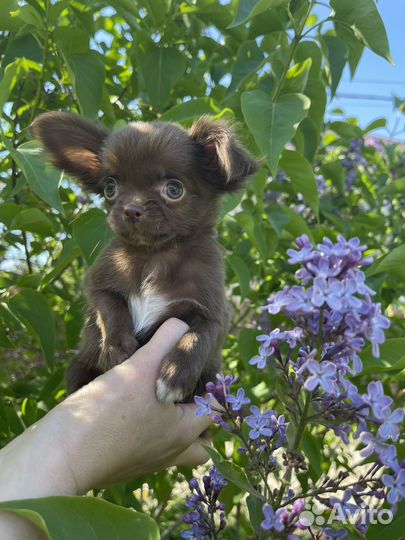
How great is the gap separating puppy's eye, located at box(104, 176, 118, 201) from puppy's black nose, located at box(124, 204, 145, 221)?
8.1 inches

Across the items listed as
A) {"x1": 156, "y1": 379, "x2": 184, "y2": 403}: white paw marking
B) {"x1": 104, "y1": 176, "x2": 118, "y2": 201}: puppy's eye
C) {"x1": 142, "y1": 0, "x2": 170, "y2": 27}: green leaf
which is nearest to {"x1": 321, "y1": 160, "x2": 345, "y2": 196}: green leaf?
{"x1": 142, "y1": 0, "x2": 170, "y2": 27}: green leaf

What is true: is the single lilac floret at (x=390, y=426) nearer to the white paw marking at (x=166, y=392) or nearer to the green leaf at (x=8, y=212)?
the white paw marking at (x=166, y=392)

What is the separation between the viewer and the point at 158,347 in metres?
1.99

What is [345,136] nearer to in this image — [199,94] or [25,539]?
[199,94]

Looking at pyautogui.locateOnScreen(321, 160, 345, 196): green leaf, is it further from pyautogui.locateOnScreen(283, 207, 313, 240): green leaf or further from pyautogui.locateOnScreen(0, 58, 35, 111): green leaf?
pyautogui.locateOnScreen(0, 58, 35, 111): green leaf

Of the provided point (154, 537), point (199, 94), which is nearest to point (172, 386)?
point (154, 537)

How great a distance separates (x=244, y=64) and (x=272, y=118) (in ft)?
1.72

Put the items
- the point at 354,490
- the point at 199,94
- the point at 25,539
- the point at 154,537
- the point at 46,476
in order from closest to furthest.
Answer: the point at 154,537
the point at 354,490
the point at 25,539
the point at 46,476
the point at 199,94

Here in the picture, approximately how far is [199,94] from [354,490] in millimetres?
2061

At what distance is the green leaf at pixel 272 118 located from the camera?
1947 mm

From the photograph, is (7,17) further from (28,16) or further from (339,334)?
(339,334)

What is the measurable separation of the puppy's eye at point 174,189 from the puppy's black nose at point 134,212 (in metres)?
0.16

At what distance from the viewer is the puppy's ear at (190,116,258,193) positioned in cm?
210

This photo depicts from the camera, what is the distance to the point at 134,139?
85.7 inches
